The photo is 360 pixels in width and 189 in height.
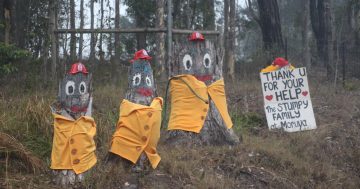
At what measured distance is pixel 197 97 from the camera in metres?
7.06

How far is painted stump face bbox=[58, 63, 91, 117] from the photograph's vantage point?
5402mm

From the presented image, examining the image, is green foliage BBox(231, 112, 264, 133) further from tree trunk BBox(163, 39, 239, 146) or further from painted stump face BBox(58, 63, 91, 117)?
painted stump face BBox(58, 63, 91, 117)

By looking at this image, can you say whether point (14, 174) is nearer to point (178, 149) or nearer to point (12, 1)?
point (178, 149)

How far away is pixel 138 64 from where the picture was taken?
6051 millimetres

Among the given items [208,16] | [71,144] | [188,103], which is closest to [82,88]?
[71,144]

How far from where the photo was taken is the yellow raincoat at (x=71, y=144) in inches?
209

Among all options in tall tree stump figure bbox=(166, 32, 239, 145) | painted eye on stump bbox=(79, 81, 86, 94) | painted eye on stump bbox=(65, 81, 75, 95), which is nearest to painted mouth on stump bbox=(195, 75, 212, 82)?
tall tree stump figure bbox=(166, 32, 239, 145)

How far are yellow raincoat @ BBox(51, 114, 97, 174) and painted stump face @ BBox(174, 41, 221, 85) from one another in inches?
87.3

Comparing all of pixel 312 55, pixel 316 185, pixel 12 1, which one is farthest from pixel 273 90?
pixel 312 55

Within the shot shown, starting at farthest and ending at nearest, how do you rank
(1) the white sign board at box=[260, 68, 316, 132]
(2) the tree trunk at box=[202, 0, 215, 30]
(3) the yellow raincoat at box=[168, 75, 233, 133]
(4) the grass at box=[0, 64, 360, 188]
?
(2) the tree trunk at box=[202, 0, 215, 30]
(1) the white sign board at box=[260, 68, 316, 132]
(3) the yellow raincoat at box=[168, 75, 233, 133]
(4) the grass at box=[0, 64, 360, 188]

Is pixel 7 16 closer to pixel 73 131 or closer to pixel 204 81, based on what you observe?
pixel 204 81

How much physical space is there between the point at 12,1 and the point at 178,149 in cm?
592

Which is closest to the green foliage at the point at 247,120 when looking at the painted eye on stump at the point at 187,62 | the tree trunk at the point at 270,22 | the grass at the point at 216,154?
the grass at the point at 216,154

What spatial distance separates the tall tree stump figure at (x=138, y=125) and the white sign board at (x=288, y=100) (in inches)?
136
